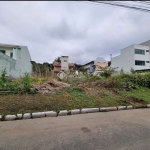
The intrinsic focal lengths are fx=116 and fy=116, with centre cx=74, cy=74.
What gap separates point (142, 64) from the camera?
93.8 ft

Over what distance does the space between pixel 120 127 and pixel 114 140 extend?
735 millimetres

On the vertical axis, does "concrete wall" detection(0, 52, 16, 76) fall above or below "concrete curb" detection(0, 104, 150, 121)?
above

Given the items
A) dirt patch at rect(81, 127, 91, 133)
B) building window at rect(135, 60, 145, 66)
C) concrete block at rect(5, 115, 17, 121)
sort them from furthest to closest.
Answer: building window at rect(135, 60, 145, 66) → concrete block at rect(5, 115, 17, 121) → dirt patch at rect(81, 127, 91, 133)

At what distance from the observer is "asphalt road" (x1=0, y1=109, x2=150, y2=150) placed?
2203 mm

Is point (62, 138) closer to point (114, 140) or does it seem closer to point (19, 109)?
point (114, 140)

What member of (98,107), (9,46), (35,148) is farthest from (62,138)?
(9,46)

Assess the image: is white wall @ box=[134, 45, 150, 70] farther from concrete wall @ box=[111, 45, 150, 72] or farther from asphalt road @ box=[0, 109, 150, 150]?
asphalt road @ box=[0, 109, 150, 150]

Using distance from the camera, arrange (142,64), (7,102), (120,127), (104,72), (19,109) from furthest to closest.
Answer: (142,64) < (104,72) < (7,102) < (19,109) < (120,127)

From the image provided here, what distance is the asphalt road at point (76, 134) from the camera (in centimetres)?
220

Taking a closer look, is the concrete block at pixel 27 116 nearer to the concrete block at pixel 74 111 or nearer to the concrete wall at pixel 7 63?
the concrete block at pixel 74 111

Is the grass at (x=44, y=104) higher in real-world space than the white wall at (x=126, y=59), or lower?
lower

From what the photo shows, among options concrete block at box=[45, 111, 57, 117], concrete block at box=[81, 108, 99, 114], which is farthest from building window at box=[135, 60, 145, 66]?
concrete block at box=[45, 111, 57, 117]

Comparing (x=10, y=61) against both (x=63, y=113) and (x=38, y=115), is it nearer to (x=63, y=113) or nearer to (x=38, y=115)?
(x=38, y=115)

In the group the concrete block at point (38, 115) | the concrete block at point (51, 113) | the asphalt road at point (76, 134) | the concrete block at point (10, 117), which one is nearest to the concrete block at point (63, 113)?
the concrete block at point (51, 113)
